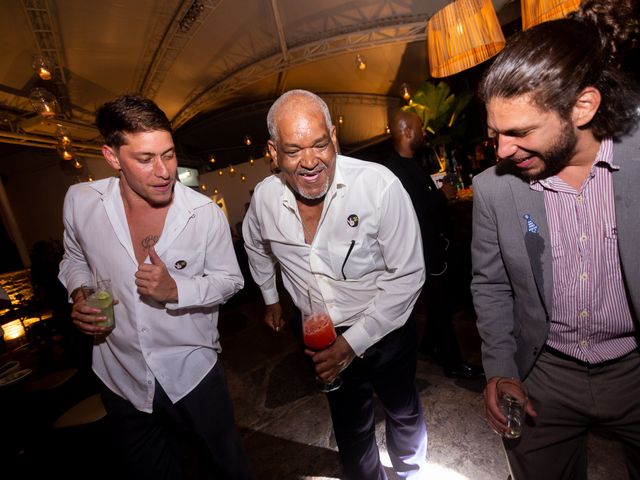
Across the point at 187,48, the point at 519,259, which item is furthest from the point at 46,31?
the point at 519,259

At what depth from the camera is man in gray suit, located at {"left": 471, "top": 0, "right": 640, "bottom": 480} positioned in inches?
45.4

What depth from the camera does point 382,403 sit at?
200cm

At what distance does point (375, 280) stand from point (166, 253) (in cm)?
112

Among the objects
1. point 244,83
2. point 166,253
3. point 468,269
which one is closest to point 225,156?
point 244,83

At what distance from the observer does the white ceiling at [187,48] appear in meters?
6.16

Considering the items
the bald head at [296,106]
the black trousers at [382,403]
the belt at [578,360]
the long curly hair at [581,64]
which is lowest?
the black trousers at [382,403]

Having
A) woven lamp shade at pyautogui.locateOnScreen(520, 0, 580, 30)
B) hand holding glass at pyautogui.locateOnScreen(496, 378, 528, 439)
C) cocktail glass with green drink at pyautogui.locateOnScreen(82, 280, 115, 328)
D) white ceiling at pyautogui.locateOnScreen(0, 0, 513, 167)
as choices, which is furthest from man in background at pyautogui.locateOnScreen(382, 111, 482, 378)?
white ceiling at pyautogui.locateOnScreen(0, 0, 513, 167)

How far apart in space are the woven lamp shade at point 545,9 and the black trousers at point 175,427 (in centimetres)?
299

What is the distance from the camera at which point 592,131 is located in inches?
47.8

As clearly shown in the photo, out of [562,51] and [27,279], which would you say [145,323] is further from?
[27,279]

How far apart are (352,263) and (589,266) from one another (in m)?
0.98

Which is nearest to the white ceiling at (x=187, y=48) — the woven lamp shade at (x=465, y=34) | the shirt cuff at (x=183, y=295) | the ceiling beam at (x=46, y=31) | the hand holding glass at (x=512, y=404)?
the ceiling beam at (x=46, y=31)

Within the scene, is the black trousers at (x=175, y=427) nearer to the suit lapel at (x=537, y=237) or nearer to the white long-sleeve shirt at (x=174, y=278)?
the white long-sleeve shirt at (x=174, y=278)

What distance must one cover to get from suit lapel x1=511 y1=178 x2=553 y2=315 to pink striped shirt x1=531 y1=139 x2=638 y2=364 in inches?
1.3
